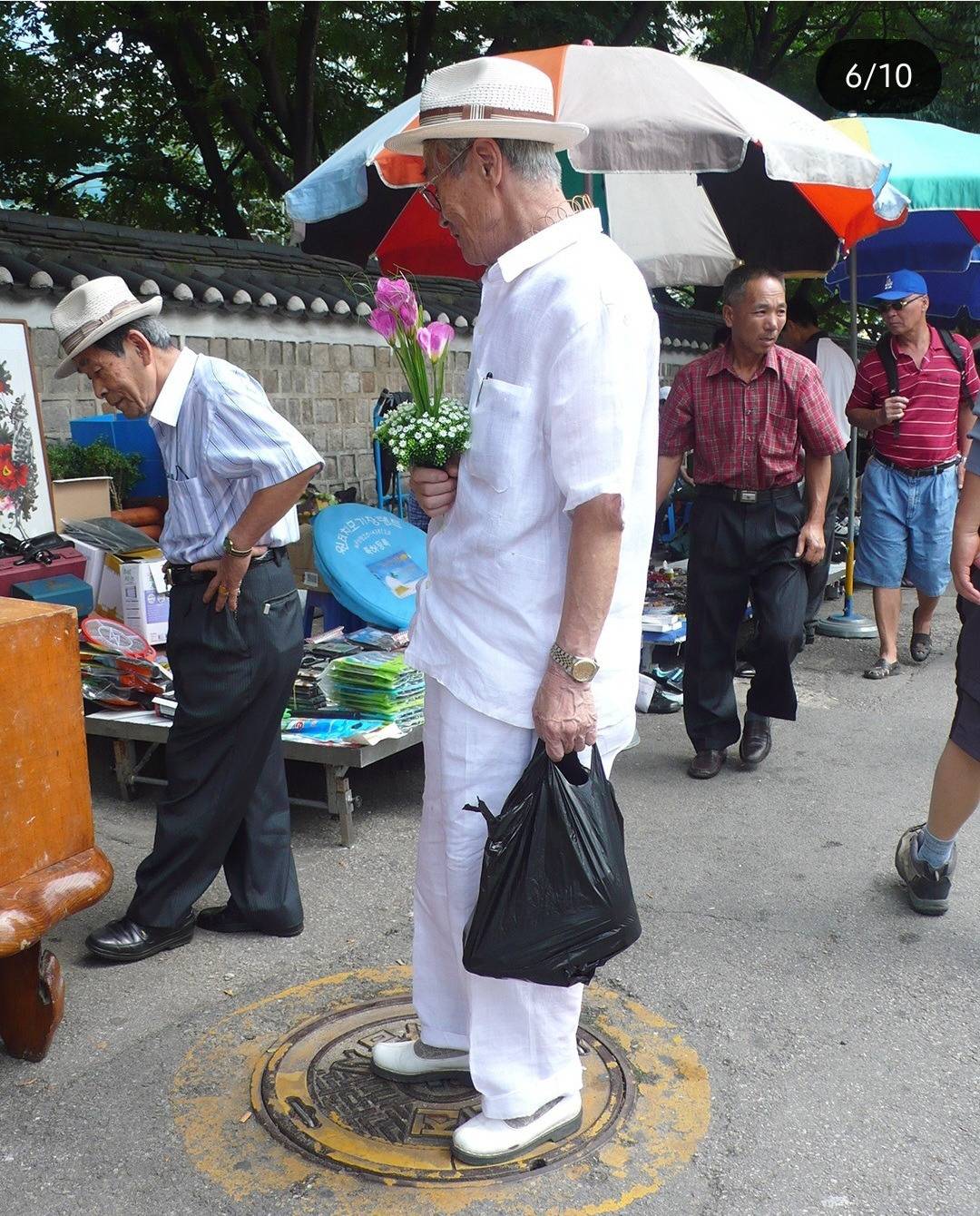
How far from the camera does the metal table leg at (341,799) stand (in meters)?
4.38

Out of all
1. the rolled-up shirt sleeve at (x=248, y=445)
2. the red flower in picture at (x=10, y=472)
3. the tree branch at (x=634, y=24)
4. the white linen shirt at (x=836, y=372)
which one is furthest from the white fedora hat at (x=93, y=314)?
the tree branch at (x=634, y=24)

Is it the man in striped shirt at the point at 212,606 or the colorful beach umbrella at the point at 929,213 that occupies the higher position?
the colorful beach umbrella at the point at 929,213

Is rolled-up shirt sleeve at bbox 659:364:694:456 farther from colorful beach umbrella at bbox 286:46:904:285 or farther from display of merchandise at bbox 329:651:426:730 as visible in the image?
display of merchandise at bbox 329:651:426:730

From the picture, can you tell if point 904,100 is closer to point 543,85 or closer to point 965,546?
point 965,546

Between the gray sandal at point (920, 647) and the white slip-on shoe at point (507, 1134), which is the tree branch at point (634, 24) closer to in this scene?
the gray sandal at point (920, 647)

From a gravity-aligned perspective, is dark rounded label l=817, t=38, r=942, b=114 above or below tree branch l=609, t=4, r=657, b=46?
below

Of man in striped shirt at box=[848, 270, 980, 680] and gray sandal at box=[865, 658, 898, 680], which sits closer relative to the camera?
gray sandal at box=[865, 658, 898, 680]

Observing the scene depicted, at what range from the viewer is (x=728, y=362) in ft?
16.5

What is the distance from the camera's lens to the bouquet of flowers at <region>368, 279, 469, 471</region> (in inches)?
93.0

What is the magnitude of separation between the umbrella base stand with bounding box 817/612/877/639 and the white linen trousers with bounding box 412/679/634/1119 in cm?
556

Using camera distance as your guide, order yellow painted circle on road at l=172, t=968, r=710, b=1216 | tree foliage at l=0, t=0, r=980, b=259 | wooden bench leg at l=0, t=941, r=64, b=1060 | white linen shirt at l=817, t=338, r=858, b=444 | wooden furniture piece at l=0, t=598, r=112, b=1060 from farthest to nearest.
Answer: tree foliage at l=0, t=0, r=980, b=259, white linen shirt at l=817, t=338, r=858, b=444, wooden bench leg at l=0, t=941, r=64, b=1060, wooden furniture piece at l=0, t=598, r=112, b=1060, yellow painted circle on road at l=172, t=968, r=710, b=1216

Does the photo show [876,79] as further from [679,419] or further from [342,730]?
[342,730]

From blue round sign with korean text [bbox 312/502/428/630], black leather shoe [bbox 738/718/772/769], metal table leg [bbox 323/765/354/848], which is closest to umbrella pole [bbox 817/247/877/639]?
black leather shoe [bbox 738/718/772/769]

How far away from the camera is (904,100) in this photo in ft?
44.9
